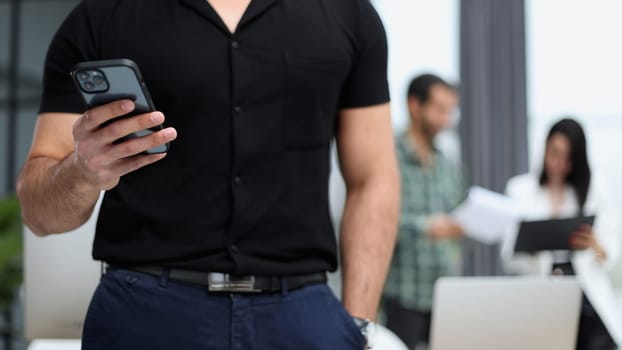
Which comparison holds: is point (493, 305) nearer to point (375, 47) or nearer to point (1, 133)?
point (375, 47)

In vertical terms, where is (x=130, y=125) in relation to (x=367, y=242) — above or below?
above

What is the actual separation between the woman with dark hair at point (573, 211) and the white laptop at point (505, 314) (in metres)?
0.99

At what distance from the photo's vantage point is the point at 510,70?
588 centimetres

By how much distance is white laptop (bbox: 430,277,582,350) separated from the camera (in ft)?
7.51

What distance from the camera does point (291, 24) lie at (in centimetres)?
133

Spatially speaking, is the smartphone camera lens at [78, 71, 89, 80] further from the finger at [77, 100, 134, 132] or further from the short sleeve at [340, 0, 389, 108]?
the short sleeve at [340, 0, 389, 108]

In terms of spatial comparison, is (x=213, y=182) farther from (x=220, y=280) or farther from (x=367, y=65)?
(x=367, y=65)

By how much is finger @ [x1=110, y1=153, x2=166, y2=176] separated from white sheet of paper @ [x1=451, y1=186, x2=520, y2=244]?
292cm

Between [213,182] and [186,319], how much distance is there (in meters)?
0.21

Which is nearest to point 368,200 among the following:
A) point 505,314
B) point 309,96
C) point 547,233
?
point 309,96

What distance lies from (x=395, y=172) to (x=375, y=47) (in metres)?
0.23

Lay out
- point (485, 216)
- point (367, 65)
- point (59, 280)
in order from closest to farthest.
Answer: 1. point (367, 65)
2. point (59, 280)
3. point (485, 216)

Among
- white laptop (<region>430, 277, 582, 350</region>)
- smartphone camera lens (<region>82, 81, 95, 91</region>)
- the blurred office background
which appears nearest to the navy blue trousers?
smartphone camera lens (<region>82, 81, 95, 91</region>)

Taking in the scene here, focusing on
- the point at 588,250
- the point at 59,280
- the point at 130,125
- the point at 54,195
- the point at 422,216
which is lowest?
the point at 588,250
